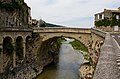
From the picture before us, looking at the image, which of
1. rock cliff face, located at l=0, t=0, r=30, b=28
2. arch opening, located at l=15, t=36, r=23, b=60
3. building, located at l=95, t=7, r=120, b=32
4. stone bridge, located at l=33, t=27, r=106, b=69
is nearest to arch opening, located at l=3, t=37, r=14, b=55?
arch opening, located at l=15, t=36, r=23, b=60

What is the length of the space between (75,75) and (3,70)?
40.7 ft

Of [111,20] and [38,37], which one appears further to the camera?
[111,20]

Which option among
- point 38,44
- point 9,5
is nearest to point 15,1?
point 9,5

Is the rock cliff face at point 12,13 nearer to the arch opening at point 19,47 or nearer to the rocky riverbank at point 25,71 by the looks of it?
the arch opening at point 19,47

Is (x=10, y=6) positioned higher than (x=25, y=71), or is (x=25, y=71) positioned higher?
(x=10, y=6)

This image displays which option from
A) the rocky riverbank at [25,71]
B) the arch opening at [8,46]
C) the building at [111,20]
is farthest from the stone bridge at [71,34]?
the building at [111,20]

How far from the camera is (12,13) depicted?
41062 millimetres

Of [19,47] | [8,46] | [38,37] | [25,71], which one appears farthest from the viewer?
A: [38,37]

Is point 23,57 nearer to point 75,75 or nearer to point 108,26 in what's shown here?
point 75,75

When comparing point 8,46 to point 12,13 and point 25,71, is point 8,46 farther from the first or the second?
point 12,13

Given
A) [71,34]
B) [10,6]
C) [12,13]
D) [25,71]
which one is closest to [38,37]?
[71,34]

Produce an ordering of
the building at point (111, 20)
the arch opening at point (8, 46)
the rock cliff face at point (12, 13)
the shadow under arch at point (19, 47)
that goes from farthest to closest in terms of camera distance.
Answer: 1. the building at point (111, 20)
2. the rock cliff face at point (12, 13)
3. the shadow under arch at point (19, 47)
4. the arch opening at point (8, 46)

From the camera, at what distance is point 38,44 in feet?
136

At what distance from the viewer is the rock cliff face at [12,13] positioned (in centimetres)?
3816
